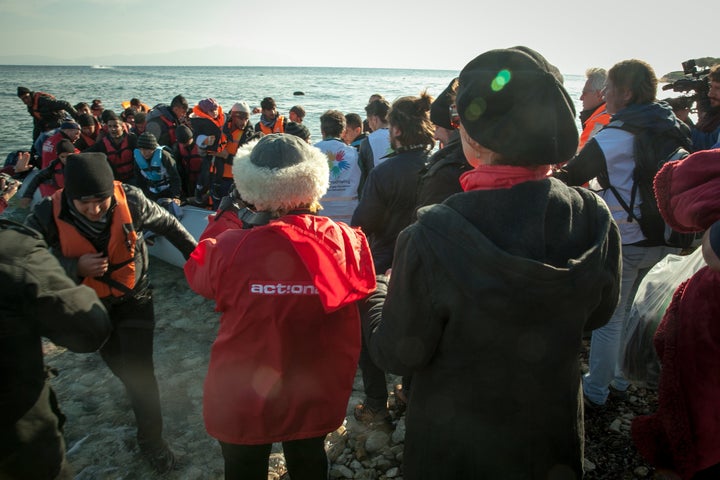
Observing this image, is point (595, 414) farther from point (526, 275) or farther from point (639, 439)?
point (526, 275)

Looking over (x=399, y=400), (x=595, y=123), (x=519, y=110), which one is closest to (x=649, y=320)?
(x=519, y=110)

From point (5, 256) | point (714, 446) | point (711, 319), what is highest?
point (5, 256)

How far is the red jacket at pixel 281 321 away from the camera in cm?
189

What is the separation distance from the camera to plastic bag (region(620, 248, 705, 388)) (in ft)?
7.14

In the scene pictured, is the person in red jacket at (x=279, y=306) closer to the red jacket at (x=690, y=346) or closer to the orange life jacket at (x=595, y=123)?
the red jacket at (x=690, y=346)

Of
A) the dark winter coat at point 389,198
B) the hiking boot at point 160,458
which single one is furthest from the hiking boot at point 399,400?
the hiking boot at point 160,458

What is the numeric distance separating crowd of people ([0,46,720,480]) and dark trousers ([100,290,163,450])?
15 mm

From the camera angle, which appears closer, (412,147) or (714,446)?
(714,446)

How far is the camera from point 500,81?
1318 millimetres

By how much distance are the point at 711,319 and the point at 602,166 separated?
5.12 feet


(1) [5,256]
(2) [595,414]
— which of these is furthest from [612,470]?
(1) [5,256]

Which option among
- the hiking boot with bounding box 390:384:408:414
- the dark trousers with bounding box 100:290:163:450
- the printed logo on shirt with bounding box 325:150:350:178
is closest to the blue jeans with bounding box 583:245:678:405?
the hiking boot with bounding box 390:384:408:414

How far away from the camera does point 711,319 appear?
1.57 metres

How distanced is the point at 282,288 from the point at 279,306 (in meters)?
0.08
